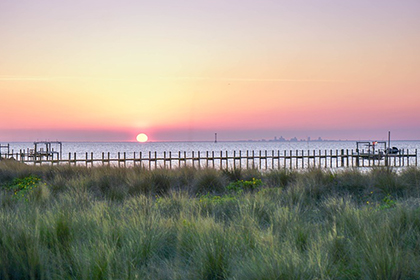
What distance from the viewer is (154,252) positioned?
5.72m

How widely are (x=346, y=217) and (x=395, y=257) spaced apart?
7.94ft

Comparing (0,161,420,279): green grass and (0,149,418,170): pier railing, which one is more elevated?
(0,161,420,279): green grass

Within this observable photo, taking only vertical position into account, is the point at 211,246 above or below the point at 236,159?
above

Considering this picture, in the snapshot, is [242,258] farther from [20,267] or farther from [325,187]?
[325,187]

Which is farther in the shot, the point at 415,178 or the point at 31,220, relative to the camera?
the point at 415,178

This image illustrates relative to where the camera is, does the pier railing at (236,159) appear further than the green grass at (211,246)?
Yes

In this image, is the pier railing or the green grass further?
the pier railing

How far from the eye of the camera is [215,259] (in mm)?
4965

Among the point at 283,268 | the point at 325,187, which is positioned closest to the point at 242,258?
the point at 283,268

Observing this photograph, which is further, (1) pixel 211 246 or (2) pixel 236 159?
(2) pixel 236 159

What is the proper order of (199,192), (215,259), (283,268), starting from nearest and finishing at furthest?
(283,268) < (215,259) < (199,192)

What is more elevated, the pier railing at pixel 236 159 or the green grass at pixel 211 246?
the green grass at pixel 211 246

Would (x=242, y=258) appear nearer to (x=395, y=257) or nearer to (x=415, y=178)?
(x=395, y=257)

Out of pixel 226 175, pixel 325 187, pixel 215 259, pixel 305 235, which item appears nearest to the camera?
pixel 215 259
